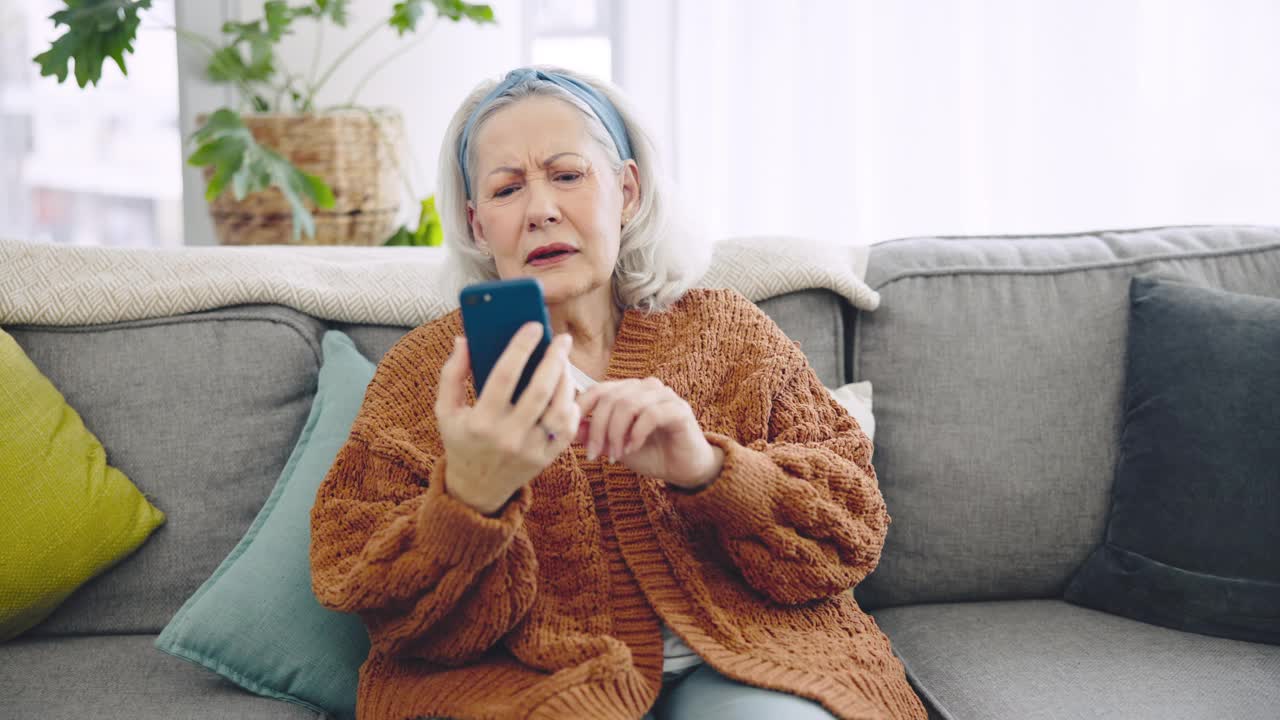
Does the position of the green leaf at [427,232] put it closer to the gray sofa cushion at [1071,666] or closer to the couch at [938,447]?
the couch at [938,447]

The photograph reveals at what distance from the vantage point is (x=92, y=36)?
2.20m

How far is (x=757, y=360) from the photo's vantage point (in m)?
1.32

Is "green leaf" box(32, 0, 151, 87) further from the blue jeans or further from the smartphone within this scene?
the blue jeans

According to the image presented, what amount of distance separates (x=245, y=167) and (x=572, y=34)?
43.3 inches

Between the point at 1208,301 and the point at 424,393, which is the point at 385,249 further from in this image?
the point at 1208,301

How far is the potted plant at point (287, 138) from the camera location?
2195 millimetres

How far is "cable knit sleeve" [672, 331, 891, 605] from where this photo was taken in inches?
43.8

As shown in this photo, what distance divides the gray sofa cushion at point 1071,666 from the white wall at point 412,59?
6.62 feet

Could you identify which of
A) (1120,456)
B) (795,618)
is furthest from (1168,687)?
(795,618)

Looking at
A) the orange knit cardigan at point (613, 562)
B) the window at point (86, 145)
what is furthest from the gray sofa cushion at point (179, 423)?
the window at point (86, 145)

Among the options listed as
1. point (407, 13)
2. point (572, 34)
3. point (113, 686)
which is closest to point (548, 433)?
point (113, 686)

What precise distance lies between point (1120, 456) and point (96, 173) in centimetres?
309

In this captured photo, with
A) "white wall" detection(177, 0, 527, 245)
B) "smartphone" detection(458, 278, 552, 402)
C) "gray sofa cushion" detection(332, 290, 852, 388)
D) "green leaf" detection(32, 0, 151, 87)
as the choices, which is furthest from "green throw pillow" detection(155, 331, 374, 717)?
"white wall" detection(177, 0, 527, 245)

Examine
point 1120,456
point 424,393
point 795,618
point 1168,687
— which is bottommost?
point 1168,687
